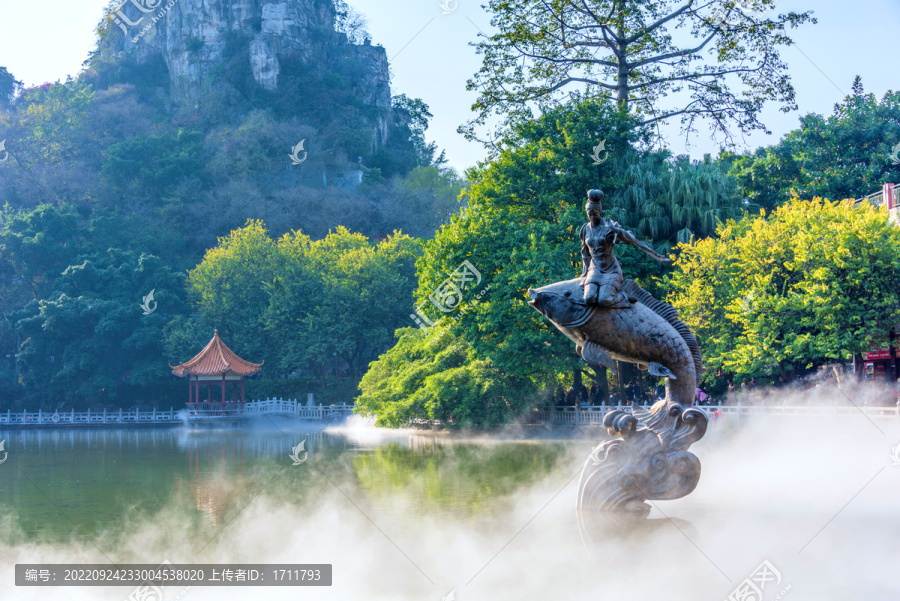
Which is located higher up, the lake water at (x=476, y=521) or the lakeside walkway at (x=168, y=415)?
the lake water at (x=476, y=521)

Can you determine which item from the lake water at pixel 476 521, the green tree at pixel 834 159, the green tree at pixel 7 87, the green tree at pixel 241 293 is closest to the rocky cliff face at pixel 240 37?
the green tree at pixel 7 87

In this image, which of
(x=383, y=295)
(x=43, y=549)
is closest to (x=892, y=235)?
(x=43, y=549)

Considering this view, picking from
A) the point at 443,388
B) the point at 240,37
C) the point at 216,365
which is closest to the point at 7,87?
the point at 240,37

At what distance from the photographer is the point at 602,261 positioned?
916cm

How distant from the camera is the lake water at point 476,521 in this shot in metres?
8.32

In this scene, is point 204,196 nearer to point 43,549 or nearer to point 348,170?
point 348,170

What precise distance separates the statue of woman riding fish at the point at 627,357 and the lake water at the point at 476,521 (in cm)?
58

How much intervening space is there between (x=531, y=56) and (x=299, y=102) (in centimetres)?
4480

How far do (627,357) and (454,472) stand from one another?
8412 millimetres

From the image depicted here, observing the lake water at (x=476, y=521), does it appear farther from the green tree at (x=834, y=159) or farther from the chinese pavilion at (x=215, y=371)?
the green tree at (x=834, y=159)

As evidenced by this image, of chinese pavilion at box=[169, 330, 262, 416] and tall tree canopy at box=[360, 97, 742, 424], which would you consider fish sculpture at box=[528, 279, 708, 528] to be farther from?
chinese pavilion at box=[169, 330, 262, 416]

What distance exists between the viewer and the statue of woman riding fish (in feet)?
29.8

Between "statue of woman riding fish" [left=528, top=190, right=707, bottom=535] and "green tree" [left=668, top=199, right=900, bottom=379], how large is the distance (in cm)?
1421

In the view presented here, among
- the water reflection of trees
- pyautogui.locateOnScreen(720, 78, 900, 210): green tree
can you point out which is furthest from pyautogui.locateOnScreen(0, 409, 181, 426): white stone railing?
pyautogui.locateOnScreen(720, 78, 900, 210): green tree
